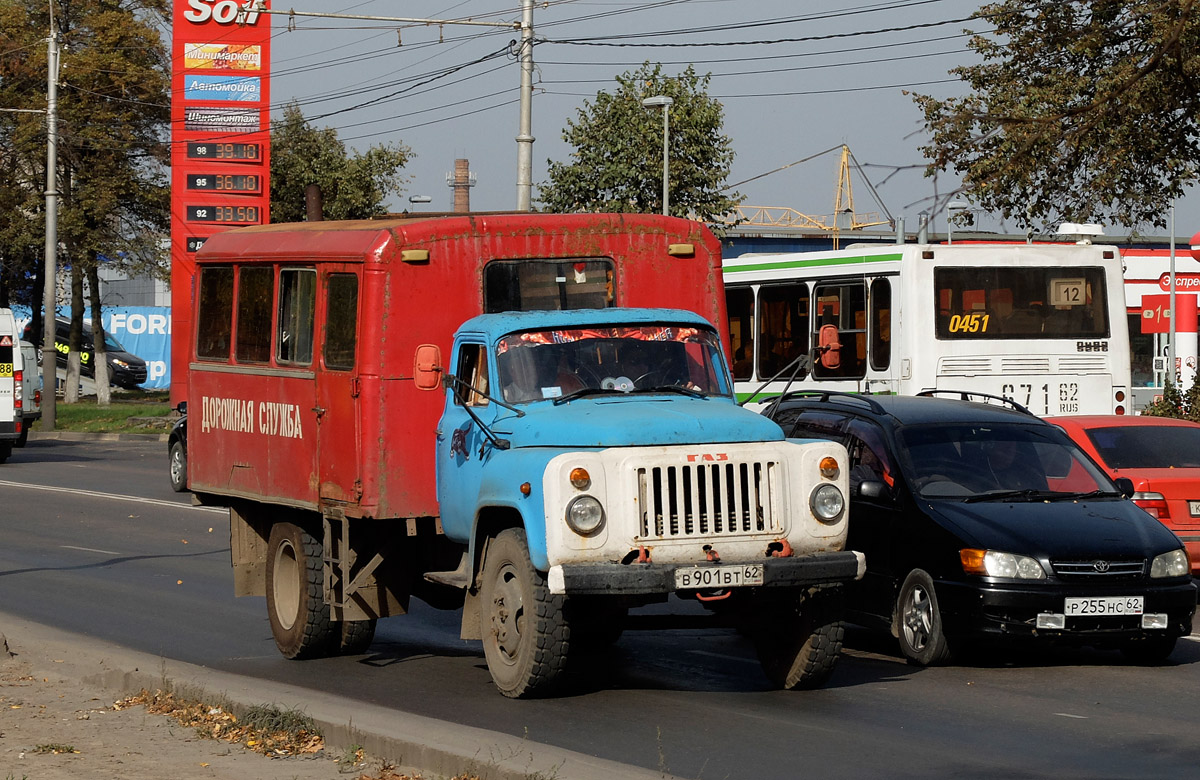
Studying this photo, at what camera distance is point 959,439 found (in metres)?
11.5

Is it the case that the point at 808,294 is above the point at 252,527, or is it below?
above

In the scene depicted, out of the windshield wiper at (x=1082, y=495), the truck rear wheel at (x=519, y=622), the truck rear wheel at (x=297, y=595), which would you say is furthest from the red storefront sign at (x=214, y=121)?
the truck rear wheel at (x=519, y=622)

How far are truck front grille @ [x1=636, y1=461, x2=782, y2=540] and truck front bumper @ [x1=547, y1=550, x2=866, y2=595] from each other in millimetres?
188

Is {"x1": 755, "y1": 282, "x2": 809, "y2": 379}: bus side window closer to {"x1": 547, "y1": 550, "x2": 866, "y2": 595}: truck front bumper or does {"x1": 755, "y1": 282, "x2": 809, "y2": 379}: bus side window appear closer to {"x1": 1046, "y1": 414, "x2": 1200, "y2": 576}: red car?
{"x1": 1046, "y1": 414, "x2": 1200, "y2": 576}: red car

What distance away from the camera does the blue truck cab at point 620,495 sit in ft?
28.1

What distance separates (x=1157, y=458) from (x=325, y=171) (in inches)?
1718

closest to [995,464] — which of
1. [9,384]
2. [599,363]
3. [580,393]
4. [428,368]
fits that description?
[599,363]

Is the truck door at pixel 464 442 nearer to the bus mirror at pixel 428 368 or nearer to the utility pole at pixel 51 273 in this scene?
the bus mirror at pixel 428 368

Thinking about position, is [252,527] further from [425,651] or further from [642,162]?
[642,162]

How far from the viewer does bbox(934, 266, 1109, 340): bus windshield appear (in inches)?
783

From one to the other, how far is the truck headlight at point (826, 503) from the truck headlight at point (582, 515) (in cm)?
118

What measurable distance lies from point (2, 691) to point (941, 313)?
12.8 metres

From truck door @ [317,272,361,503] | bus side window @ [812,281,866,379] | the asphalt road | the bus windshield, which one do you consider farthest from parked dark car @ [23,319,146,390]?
truck door @ [317,272,361,503]

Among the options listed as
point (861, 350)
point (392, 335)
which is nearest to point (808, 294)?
point (861, 350)
